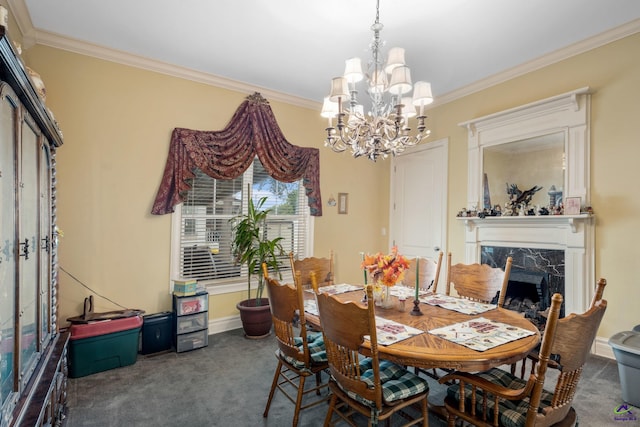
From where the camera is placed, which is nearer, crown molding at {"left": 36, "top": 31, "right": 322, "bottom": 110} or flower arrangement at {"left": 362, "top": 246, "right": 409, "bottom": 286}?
flower arrangement at {"left": 362, "top": 246, "right": 409, "bottom": 286}

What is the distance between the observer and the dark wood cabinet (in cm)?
124

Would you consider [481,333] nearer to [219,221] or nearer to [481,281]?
[481,281]

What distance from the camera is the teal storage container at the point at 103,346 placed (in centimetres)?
271

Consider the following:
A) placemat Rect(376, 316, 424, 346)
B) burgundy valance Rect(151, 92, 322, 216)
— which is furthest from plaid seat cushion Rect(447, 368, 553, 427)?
burgundy valance Rect(151, 92, 322, 216)

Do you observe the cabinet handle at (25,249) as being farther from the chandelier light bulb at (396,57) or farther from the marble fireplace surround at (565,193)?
the marble fireplace surround at (565,193)

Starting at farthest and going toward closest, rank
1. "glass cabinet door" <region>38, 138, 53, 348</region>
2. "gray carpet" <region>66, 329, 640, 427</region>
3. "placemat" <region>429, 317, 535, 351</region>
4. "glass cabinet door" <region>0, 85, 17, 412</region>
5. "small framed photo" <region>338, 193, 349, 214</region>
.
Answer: "small framed photo" <region>338, 193, 349, 214</region>, "gray carpet" <region>66, 329, 640, 427</region>, "glass cabinet door" <region>38, 138, 53, 348</region>, "placemat" <region>429, 317, 535, 351</region>, "glass cabinet door" <region>0, 85, 17, 412</region>

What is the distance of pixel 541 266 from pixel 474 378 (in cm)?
248

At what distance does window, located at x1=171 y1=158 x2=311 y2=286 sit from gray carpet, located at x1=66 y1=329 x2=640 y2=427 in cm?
98

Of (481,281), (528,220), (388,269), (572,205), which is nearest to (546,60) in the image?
(572,205)

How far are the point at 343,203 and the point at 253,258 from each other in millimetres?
1709

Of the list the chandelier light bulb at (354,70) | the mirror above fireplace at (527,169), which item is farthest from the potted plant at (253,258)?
the mirror above fireplace at (527,169)

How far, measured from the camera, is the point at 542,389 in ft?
4.53

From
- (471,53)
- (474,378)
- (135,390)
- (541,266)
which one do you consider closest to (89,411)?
(135,390)

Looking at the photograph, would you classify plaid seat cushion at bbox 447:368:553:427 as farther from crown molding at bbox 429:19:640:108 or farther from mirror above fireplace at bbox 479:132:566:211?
crown molding at bbox 429:19:640:108
